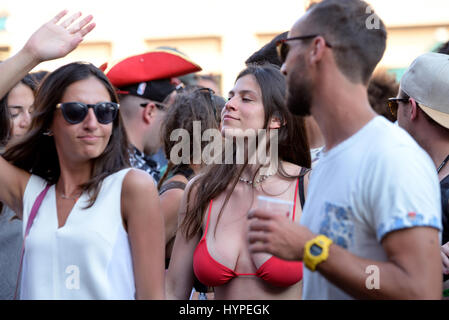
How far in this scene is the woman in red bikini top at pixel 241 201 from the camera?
288cm

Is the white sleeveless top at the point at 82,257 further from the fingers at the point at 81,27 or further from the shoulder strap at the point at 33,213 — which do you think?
the fingers at the point at 81,27

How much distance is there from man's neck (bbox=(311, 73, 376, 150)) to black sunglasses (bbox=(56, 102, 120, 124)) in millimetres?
1021

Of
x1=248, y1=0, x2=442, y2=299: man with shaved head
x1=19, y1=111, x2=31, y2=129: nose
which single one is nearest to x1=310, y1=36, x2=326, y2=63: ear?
x1=248, y1=0, x2=442, y2=299: man with shaved head

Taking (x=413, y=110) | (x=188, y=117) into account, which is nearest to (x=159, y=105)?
(x=188, y=117)

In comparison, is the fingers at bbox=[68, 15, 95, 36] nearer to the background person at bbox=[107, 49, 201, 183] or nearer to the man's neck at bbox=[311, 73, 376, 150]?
the man's neck at bbox=[311, 73, 376, 150]

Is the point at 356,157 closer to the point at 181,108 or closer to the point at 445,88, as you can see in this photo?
the point at 445,88

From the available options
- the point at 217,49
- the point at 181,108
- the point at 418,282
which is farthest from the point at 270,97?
the point at 217,49

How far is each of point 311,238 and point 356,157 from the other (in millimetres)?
301

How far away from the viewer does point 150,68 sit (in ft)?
15.7

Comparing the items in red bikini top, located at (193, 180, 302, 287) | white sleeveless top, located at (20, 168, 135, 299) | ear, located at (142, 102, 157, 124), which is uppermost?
ear, located at (142, 102, 157, 124)

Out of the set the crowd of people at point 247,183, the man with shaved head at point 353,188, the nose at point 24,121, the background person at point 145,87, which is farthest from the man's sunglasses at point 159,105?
the man with shaved head at point 353,188

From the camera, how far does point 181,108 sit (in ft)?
13.0

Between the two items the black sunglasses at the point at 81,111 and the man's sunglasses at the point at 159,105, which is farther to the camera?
the man's sunglasses at the point at 159,105

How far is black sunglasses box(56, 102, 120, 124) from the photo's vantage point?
105 inches
